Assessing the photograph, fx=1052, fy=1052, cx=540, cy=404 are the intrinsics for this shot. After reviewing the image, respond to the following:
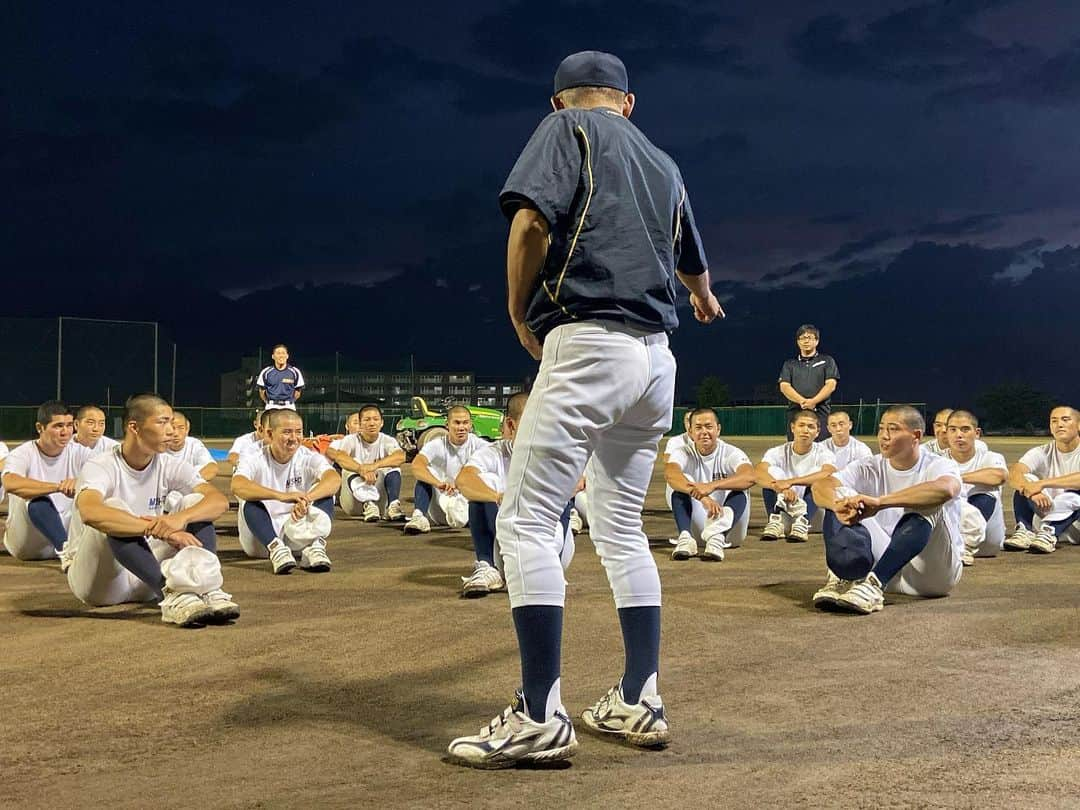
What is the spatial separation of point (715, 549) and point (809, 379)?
11.5ft

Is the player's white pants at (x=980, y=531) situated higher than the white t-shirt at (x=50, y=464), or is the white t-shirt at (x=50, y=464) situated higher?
the white t-shirt at (x=50, y=464)

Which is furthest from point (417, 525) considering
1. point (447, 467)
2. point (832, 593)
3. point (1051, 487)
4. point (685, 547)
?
point (1051, 487)

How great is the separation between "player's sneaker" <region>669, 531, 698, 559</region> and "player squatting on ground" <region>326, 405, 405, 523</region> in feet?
12.2

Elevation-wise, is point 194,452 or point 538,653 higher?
point 194,452

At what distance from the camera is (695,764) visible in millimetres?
3033

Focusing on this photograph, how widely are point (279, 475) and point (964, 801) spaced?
18.8 ft

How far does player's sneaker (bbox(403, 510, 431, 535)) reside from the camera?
9820 millimetres

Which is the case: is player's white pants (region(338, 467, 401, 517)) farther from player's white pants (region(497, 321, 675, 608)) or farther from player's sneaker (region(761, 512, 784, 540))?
player's white pants (region(497, 321, 675, 608))

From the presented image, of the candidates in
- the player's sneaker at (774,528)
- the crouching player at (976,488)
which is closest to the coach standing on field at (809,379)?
the player's sneaker at (774,528)

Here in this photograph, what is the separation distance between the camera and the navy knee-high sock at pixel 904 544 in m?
5.51

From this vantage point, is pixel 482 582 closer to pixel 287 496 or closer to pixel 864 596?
pixel 287 496

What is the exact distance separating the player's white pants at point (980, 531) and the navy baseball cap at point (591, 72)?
550 centimetres

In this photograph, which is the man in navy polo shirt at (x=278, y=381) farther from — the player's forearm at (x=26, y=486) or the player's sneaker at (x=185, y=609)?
the player's sneaker at (x=185, y=609)

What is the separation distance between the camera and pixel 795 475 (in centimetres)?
934
